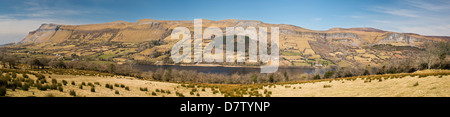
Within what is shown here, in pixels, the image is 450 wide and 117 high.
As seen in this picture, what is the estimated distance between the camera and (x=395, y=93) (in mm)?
8539
